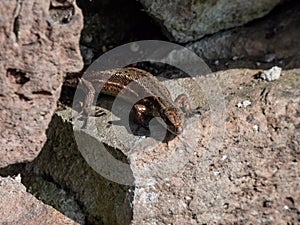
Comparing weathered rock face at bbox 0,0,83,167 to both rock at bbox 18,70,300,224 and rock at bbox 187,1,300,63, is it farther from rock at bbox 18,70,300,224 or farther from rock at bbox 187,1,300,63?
rock at bbox 187,1,300,63

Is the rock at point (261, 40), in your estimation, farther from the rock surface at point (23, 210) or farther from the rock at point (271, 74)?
the rock surface at point (23, 210)

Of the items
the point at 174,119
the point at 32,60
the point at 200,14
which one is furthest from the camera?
the point at 200,14

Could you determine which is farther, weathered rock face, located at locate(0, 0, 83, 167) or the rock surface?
the rock surface

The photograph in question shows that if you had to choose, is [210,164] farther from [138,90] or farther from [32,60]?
[32,60]

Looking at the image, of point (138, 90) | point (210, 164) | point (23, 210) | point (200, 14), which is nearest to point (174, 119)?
point (210, 164)

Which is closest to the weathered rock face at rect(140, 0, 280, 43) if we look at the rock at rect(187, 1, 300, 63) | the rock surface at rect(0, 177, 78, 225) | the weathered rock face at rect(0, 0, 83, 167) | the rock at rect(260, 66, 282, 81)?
the rock at rect(187, 1, 300, 63)

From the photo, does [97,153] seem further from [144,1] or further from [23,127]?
[144,1]
